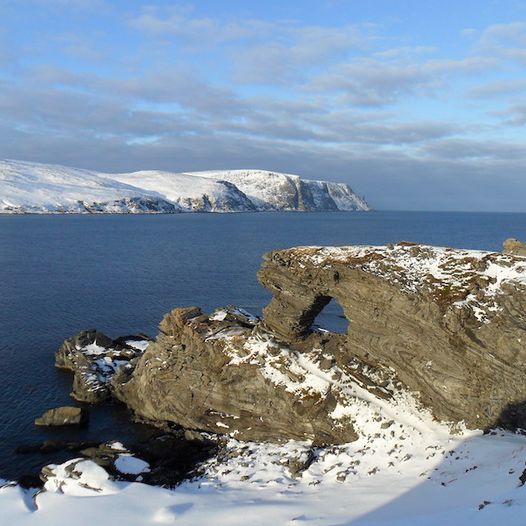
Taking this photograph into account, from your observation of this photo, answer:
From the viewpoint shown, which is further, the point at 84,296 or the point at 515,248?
the point at 84,296

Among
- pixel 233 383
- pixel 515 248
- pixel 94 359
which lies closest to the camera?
pixel 233 383

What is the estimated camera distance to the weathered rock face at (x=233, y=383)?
35.3 metres

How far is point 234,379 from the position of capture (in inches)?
1515

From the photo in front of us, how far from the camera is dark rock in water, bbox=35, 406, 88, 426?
39094mm

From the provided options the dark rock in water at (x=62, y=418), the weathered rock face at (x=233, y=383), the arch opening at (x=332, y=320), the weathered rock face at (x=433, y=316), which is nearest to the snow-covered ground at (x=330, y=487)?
the weathered rock face at (x=433, y=316)

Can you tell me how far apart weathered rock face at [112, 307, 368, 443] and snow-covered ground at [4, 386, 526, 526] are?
249cm

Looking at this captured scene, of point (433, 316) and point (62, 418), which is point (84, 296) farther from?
point (433, 316)

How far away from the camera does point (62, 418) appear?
39094 millimetres

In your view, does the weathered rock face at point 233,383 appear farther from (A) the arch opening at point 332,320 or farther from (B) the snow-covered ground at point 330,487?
(A) the arch opening at point 332,320

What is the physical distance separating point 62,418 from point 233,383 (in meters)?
14.5

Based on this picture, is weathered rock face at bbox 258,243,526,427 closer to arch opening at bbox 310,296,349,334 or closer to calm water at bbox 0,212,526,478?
calm water at bbox 0,212,526,478

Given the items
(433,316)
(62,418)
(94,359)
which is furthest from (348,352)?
(94,359)

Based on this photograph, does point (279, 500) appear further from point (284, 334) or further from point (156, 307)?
point (156, 307)

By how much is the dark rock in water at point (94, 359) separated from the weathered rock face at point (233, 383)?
6.71 ft
